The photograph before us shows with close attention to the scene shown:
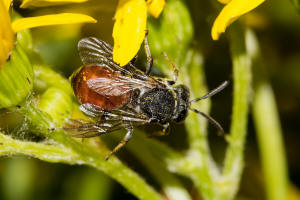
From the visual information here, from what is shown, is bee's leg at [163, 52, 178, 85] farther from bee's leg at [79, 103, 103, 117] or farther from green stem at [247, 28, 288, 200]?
green stem at [247, 28, 288, 200]

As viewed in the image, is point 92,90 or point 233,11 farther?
point 92,90

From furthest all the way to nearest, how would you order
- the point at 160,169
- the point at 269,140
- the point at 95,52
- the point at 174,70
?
the point at 269,140 → the point at 160,169 → the point at 174,70 → the point at 95,52

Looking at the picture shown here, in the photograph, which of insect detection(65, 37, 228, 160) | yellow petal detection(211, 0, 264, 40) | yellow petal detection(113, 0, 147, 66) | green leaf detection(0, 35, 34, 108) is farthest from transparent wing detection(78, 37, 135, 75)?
yellow petal detection(211, 0, 264, 40)

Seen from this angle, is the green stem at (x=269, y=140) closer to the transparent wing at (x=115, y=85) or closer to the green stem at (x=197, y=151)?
the green stem at (x=197, y=151)

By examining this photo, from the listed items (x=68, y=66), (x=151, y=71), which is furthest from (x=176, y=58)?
(x=68, y=66)

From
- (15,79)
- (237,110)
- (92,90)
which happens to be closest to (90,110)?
(92,90)

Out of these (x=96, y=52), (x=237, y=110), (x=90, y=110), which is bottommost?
(x=237, y=110)

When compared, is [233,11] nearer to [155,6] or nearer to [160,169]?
[155,6]
